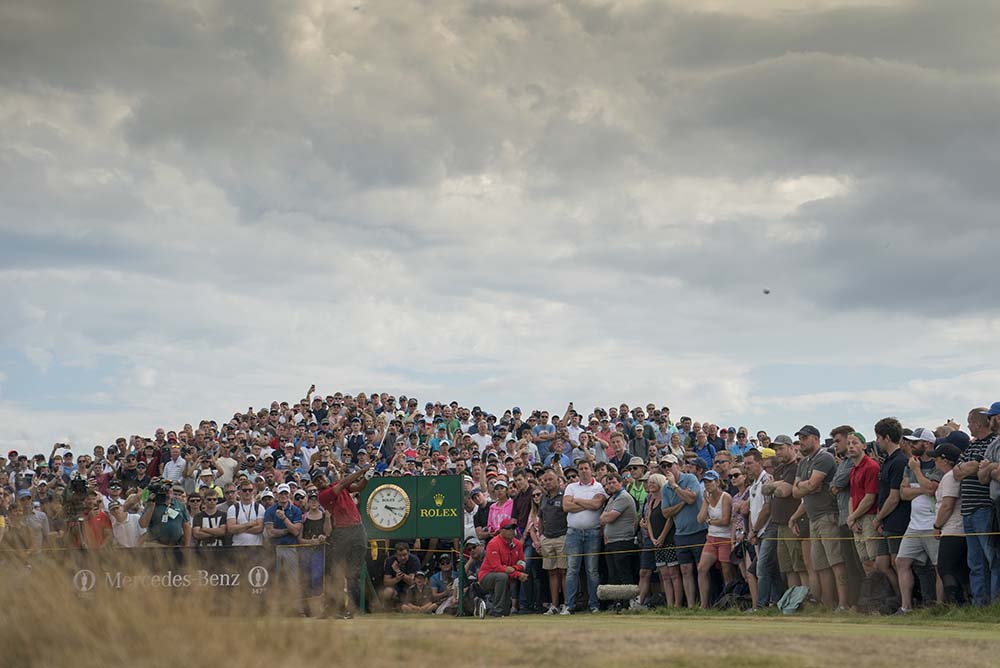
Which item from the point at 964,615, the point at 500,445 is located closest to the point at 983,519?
the point at 964,615

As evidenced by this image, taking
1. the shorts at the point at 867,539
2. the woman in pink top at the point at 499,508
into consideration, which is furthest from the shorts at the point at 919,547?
the woman in pink top at the point at 499,508

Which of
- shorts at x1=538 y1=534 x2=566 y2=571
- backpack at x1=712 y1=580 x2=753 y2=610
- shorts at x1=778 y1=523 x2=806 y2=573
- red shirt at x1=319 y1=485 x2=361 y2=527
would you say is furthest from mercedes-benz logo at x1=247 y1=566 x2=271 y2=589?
shorts at x1=778 y1=523 x2=806 y2=573

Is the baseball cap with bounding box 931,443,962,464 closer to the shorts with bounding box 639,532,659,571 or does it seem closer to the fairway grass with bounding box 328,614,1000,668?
the fairway grass with bounding box 328,614,1000,668

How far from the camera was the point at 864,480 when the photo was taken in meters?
17.5

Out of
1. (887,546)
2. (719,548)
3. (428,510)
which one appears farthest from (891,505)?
(428,510)

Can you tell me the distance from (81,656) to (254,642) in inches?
63.0

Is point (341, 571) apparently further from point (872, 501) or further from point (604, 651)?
point (604, 651)

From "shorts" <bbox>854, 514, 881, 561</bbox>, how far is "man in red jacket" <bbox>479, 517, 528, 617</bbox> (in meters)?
6.49

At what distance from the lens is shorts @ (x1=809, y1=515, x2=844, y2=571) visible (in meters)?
17.9

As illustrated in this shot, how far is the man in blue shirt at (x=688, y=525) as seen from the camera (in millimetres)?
20391

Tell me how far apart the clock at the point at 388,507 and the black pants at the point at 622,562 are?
153 inches

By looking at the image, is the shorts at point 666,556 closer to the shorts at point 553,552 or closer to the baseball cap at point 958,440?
the shorts at point 553,552

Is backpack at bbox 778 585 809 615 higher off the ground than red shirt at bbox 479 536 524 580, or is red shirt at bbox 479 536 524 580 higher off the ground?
red shirt at bbox 479 536 524 580

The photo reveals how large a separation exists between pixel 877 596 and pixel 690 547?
11.9 feet
